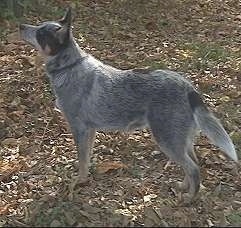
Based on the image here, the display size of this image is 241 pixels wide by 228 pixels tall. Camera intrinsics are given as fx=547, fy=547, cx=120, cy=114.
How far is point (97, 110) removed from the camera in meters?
5.21

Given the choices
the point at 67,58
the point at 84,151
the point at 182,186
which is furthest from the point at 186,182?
the point at 67,58

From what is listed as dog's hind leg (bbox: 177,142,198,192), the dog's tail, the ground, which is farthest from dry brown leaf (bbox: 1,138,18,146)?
the dog's tail

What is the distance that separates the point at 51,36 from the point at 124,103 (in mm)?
983

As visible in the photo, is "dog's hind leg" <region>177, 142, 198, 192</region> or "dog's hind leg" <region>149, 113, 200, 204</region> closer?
"dog's hind leg" <region>149, 113, 200, 204</region>

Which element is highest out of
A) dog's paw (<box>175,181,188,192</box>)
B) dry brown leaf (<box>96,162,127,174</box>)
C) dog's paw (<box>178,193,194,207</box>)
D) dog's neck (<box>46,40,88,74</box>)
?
dog's neck (<box>46,40,88,74</box>)

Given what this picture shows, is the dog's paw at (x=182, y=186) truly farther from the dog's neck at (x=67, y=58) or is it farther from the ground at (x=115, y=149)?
the dog's neck at (x=67, y=58)

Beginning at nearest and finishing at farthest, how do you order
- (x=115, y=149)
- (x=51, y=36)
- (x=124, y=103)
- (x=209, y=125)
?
(x=209, y=125), (x=124, y=103), (x=51, y=36), (x=115, y=149)

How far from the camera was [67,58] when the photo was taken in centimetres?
537

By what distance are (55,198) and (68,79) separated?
1.17m

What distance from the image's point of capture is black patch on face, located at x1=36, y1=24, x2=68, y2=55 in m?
5.29

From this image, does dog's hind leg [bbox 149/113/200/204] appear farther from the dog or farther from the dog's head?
the dog's head

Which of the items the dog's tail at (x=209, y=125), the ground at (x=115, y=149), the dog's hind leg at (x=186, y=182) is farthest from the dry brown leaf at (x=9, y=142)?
the dog's tail at (x=209, y=125)

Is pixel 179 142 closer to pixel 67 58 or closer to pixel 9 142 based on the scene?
pixel 67 58

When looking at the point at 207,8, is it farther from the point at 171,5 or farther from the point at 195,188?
the point at 195,188
